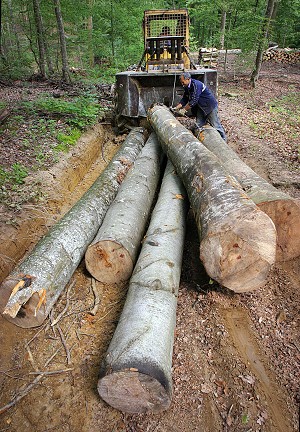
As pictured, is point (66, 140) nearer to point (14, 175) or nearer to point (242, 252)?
point (14, 175)

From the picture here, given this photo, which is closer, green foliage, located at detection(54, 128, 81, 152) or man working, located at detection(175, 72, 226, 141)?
man working, located at detection(175, 72, 226, 141)

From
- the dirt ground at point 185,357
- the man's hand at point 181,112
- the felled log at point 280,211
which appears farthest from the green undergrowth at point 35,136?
the felled log at point 280,211

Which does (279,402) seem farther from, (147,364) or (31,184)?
(31,184)

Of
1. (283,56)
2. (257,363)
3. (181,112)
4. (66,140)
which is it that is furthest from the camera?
(283,56)

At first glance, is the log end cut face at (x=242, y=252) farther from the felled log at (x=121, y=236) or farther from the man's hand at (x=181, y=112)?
the man's hand at (x=181, y=112)

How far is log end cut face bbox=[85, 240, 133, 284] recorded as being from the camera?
3514 millimetres

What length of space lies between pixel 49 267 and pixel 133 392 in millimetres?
1586

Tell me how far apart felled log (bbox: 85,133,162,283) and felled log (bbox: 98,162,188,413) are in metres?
0.27

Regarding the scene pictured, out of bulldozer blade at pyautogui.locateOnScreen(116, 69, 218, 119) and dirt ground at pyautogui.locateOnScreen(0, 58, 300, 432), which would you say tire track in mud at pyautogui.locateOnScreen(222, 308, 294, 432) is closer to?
dirt ground at pyautogui.locateOnScreen(0, 58, 300, 432)

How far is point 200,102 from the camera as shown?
6.60 metres

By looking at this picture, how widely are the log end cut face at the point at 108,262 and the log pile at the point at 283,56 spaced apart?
21.1m

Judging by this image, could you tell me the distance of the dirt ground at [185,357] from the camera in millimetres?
2479

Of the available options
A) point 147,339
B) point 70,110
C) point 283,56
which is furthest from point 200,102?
point 283,56

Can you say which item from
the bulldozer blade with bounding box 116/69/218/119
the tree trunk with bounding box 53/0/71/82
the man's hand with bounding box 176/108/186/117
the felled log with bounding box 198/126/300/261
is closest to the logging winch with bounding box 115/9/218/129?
the bulldozer blade with bounding box 116/69/218/119
